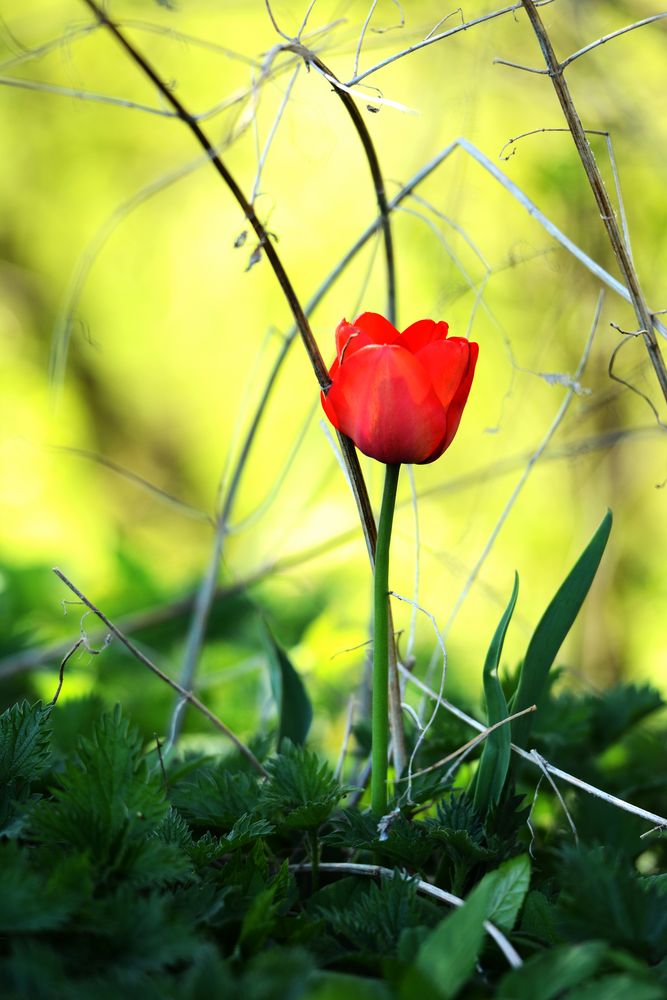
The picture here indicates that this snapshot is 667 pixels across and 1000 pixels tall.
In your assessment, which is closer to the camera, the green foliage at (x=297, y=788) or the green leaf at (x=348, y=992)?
the green leaf at (x=348, y=992)

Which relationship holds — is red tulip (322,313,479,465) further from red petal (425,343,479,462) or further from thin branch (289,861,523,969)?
thin branch (289,861,523,969)

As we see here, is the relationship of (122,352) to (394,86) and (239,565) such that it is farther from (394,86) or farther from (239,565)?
(239,565)

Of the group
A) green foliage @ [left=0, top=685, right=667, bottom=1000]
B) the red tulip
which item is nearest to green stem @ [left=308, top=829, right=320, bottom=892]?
green foliage @ [left=0, top=685, right=667, bottom=1000]

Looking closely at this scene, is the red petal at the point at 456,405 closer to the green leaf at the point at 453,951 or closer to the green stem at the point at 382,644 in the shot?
the green stem at the point at 382,644

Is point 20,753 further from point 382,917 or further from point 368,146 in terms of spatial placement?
Answer: point 368,146

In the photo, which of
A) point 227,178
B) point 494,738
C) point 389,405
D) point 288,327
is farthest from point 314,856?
point 288,327

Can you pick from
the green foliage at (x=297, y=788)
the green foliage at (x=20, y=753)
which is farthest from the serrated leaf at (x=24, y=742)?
the green foliage at (x=297, y=788)
